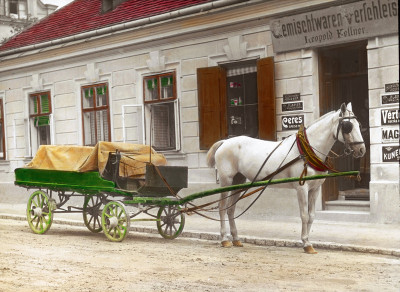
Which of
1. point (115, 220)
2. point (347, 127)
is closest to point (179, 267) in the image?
point (115, 220)

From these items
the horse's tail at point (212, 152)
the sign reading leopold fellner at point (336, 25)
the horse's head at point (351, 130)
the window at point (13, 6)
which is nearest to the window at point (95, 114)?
the sign reading leopold fellner at point (336, 25)

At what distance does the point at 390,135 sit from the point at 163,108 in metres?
5.32

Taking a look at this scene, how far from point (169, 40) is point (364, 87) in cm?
450

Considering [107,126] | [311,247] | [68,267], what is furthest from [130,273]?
[107,126]

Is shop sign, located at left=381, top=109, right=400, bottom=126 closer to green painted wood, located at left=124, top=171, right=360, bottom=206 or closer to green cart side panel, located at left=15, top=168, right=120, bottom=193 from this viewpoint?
green painted wood, located at left=124, top=171, right=360, bottom=206

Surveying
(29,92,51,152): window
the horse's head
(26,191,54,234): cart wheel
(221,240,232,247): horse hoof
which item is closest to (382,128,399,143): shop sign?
the horse's head

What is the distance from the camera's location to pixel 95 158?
975 cm

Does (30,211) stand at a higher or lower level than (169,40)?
lower

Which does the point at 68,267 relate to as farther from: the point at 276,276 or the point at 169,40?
the point at 169,40

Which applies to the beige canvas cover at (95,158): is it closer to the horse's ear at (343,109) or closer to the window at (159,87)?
the horse's ear at (343,109)

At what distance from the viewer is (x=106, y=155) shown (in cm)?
967

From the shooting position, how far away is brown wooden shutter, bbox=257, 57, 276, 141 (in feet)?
38.6

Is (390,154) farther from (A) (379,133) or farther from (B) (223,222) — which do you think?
(B) (223,222)

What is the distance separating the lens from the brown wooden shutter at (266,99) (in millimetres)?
11758
